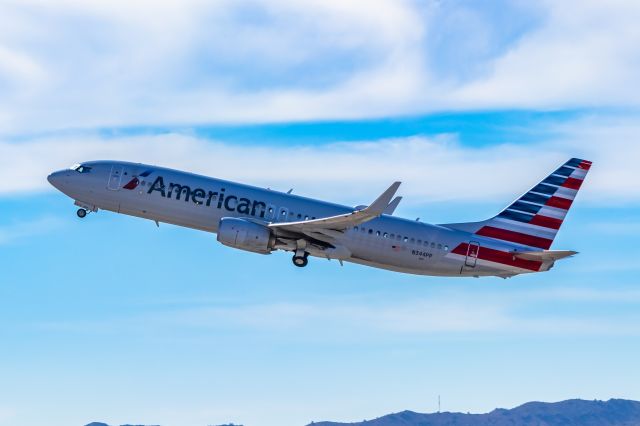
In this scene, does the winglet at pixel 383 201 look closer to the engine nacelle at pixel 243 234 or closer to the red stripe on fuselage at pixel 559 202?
the engine nacelle at pixel 243 234

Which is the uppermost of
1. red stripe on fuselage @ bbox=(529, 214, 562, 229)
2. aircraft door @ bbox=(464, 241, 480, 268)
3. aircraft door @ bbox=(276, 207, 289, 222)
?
red stripe on fuselage @ bbox=(529, 214, 562, 229)

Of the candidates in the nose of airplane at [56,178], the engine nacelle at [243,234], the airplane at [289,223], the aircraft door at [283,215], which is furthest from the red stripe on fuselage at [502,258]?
the nose of airplane at [56,178]

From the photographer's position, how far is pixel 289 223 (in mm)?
69938

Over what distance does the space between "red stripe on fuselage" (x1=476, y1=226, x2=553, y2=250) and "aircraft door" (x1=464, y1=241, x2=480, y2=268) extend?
221 cm

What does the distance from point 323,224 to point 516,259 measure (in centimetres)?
1544

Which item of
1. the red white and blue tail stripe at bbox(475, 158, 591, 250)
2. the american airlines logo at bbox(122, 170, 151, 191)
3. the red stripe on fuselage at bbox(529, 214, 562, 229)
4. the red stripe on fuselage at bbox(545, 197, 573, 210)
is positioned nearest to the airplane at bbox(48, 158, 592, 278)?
the american airlines logo at bbox(122, 170, 151, 191)

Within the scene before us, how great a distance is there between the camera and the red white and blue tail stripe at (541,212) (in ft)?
254

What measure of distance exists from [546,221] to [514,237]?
354 centimetres

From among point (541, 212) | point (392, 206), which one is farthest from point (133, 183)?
point (541, 212)

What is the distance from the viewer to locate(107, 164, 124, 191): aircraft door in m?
71.4

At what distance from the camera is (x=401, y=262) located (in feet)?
239

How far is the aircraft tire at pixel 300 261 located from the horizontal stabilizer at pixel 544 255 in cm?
1533

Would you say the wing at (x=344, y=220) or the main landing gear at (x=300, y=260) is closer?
the wing at (x=344, y=220)

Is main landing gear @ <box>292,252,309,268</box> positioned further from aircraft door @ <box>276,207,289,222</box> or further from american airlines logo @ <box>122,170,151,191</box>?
american airlines logo @ <box>122,170,151,191</box>
